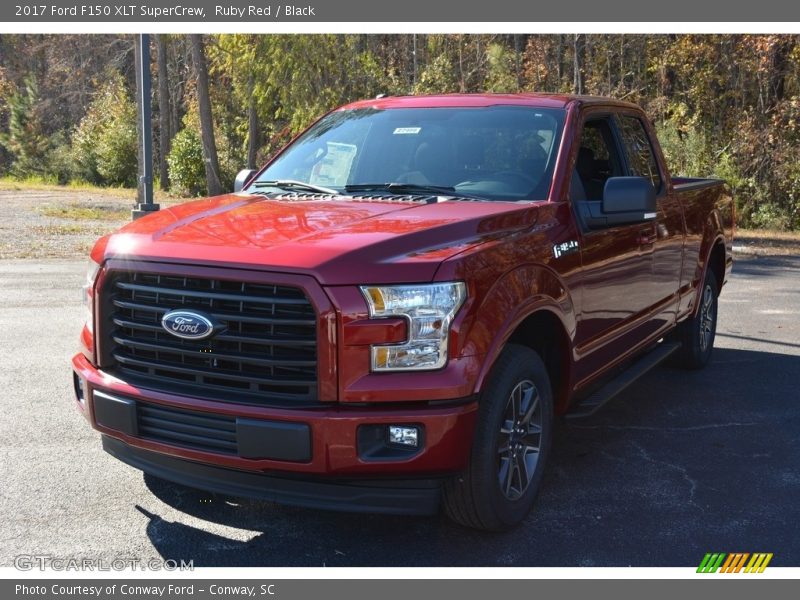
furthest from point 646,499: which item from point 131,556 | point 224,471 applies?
point 131,556

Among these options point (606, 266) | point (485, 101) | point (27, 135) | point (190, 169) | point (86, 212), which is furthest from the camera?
point (27, 135)

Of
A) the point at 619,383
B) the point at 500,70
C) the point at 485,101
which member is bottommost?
the point at 619,383

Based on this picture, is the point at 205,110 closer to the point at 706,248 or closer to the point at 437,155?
the point at 706,248

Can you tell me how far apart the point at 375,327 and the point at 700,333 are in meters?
4.44

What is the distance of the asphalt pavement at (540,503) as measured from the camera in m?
3.81

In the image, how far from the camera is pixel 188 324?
357 cm

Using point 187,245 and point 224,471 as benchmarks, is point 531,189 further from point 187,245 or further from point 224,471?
point 224,471

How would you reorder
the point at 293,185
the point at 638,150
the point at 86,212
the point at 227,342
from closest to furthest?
the point at 227,342
the point at 293,185
the point at 638,150
the point at 86,212

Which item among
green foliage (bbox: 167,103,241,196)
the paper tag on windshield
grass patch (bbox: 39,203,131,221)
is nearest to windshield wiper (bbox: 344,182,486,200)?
the paper tag on windshield

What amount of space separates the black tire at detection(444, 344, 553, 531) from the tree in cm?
2209

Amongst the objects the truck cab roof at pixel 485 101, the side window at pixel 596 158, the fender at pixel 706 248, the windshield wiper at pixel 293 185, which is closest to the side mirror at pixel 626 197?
the side window at pixel 596 158

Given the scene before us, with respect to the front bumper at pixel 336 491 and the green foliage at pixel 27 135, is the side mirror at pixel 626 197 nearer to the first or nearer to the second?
the front bumper at pixel 336 491

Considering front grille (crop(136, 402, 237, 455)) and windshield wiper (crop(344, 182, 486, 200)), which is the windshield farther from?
front grille (crop(136, 402, 237, 455))

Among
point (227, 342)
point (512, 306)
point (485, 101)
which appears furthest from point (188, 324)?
point (485, 101)
